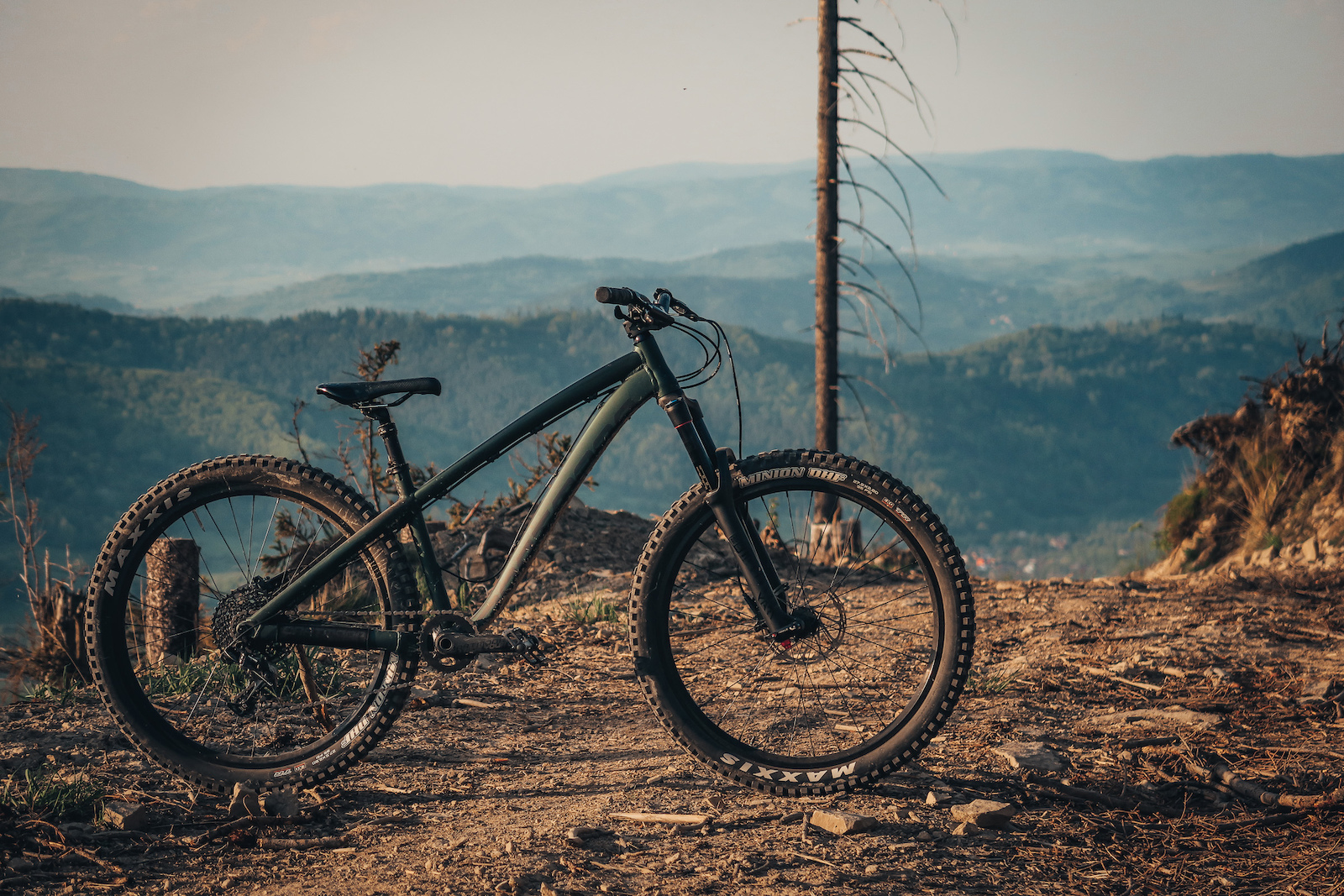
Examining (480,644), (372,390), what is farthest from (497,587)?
(372,390)

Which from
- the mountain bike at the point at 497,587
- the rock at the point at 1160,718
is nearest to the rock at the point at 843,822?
the mountain bike at the point at 497,587

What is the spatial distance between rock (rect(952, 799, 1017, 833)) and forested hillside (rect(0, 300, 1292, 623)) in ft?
268

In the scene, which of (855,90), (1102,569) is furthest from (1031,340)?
(855,90)

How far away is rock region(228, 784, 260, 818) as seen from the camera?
294cm

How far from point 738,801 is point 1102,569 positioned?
114570mm

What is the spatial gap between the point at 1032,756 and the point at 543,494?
6.91ft

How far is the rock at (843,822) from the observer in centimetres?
271

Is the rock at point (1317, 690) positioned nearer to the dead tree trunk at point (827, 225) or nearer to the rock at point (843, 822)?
the rock at point (843, 822)

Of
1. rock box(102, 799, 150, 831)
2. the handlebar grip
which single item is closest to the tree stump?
rock box(102, 799, 150, 831)

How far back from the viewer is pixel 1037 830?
9.02 feet

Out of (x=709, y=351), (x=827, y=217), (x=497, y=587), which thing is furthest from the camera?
(x=827, y=217)

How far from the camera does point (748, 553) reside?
2.97 m

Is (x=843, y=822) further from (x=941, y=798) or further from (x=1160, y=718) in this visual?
(x=1160, y=718)

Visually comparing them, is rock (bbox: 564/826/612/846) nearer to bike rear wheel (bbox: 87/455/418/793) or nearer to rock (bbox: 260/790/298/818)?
bike rear wheel (bbox: 87/455/418/793)
